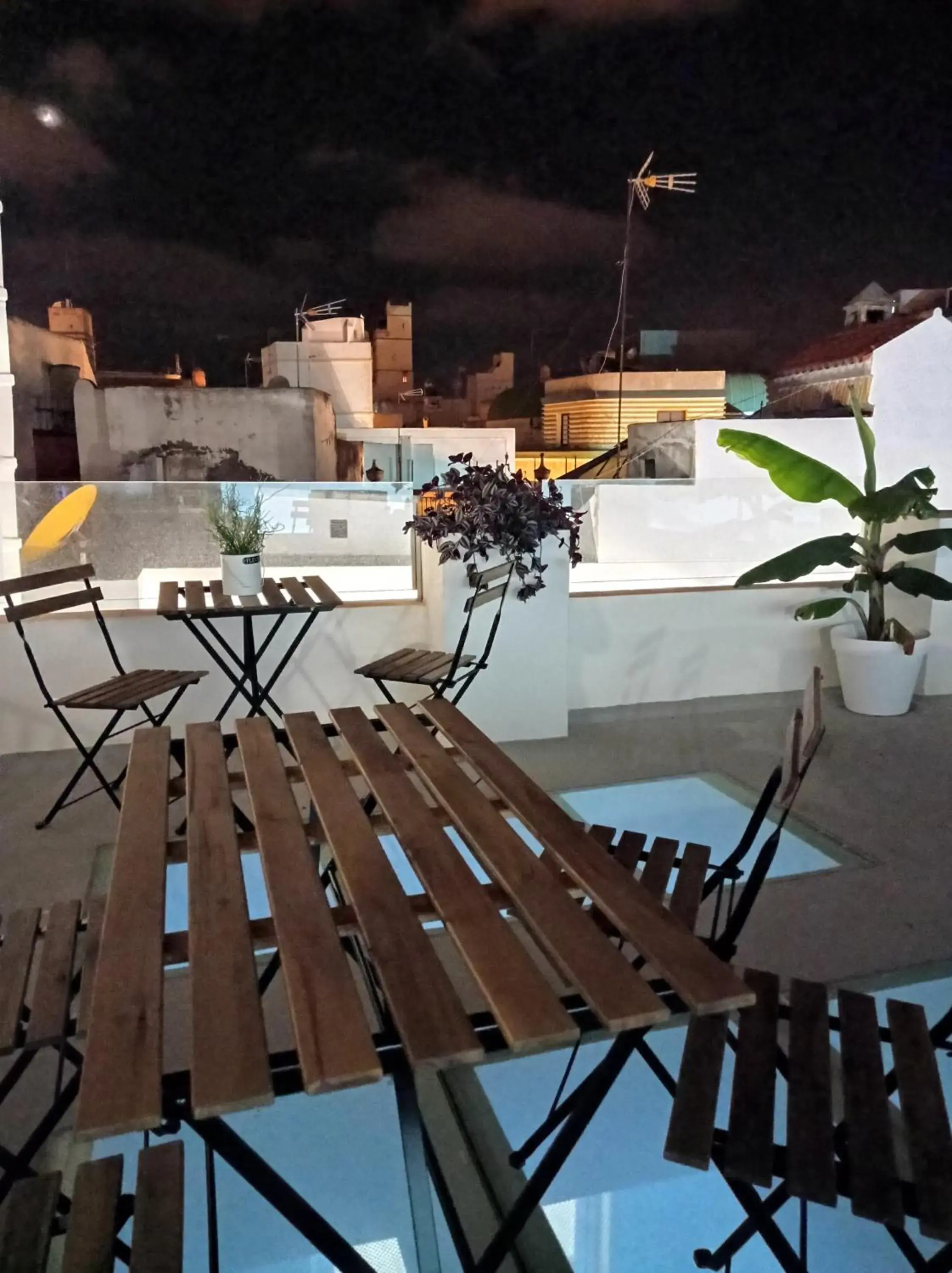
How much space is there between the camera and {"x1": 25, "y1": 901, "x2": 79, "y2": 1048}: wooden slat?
1417 mm

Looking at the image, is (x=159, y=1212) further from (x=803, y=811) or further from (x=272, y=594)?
(x=803, y=811)

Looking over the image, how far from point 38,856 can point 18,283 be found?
8523mm

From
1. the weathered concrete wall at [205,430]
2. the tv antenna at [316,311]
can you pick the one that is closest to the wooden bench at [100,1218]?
the weathered concrete wall at [205,430]

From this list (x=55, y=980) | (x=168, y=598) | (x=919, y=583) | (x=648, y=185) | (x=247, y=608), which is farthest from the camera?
(x=648, y=185)

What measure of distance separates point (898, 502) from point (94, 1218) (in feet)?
14.1

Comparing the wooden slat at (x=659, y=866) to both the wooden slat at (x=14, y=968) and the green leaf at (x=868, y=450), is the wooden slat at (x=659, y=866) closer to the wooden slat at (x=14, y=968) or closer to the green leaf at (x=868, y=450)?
the wooden slat at (x=14, y=968)

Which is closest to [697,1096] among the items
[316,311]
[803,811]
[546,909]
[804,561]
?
[546,909]

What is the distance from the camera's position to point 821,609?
14.8 feet

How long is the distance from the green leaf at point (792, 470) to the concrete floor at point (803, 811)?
42.2 inches

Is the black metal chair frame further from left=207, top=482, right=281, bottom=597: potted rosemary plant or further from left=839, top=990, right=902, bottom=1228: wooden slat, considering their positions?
left=207, top=482, right=281, bottom=597: potted rosemary plant

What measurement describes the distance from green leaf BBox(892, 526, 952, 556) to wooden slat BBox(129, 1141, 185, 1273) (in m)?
4.19

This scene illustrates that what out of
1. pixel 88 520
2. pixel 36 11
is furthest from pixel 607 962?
pixel 36 11

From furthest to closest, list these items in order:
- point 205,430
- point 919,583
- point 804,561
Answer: point 205,430 < point 804,561 < point 919,583

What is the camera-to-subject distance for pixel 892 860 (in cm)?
299
